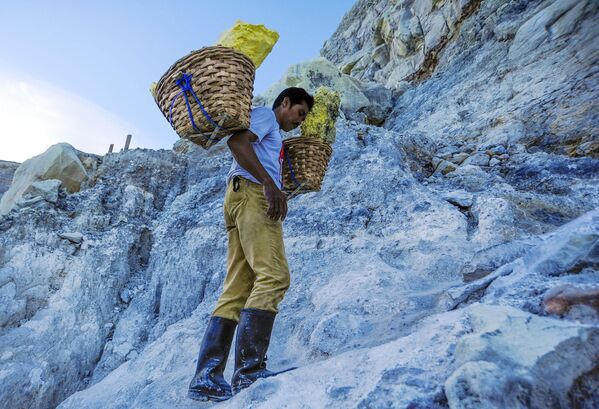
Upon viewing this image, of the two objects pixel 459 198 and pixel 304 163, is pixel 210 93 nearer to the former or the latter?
pixel 304 163

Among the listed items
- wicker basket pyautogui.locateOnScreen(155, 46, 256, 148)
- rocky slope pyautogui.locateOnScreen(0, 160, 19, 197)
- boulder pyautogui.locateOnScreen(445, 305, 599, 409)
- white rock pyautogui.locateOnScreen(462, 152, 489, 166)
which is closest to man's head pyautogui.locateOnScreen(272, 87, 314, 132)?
wicker basket pyautogui.locateOnScreen(155, 46, 256, 148)

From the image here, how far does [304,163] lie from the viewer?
327cm

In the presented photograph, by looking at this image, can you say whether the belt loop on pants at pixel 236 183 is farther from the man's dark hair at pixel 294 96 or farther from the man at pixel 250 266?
the man's dark hair at pixel 294 96

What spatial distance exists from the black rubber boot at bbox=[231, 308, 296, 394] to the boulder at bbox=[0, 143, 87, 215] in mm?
5333

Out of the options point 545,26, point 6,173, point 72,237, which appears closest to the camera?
point 72,237

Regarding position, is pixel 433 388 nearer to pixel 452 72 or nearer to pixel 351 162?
pixel 351 162

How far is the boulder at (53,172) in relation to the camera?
22.4ft

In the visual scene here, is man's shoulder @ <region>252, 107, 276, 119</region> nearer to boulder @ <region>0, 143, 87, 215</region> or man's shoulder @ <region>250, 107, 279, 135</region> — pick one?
man's shoulder @ <region>250, 107, 279, 135</region>

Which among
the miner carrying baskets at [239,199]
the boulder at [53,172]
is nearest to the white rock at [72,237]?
the boulder at [53,172]

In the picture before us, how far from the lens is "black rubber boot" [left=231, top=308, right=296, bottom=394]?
2465 mm

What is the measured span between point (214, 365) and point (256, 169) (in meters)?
1.23

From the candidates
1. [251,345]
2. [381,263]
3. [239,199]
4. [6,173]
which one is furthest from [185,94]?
[6,173]

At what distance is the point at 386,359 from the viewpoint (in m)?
2.03

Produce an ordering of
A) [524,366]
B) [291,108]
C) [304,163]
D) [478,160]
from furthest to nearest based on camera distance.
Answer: [478,160] → [304,163] → [291,108] → [524,366]
